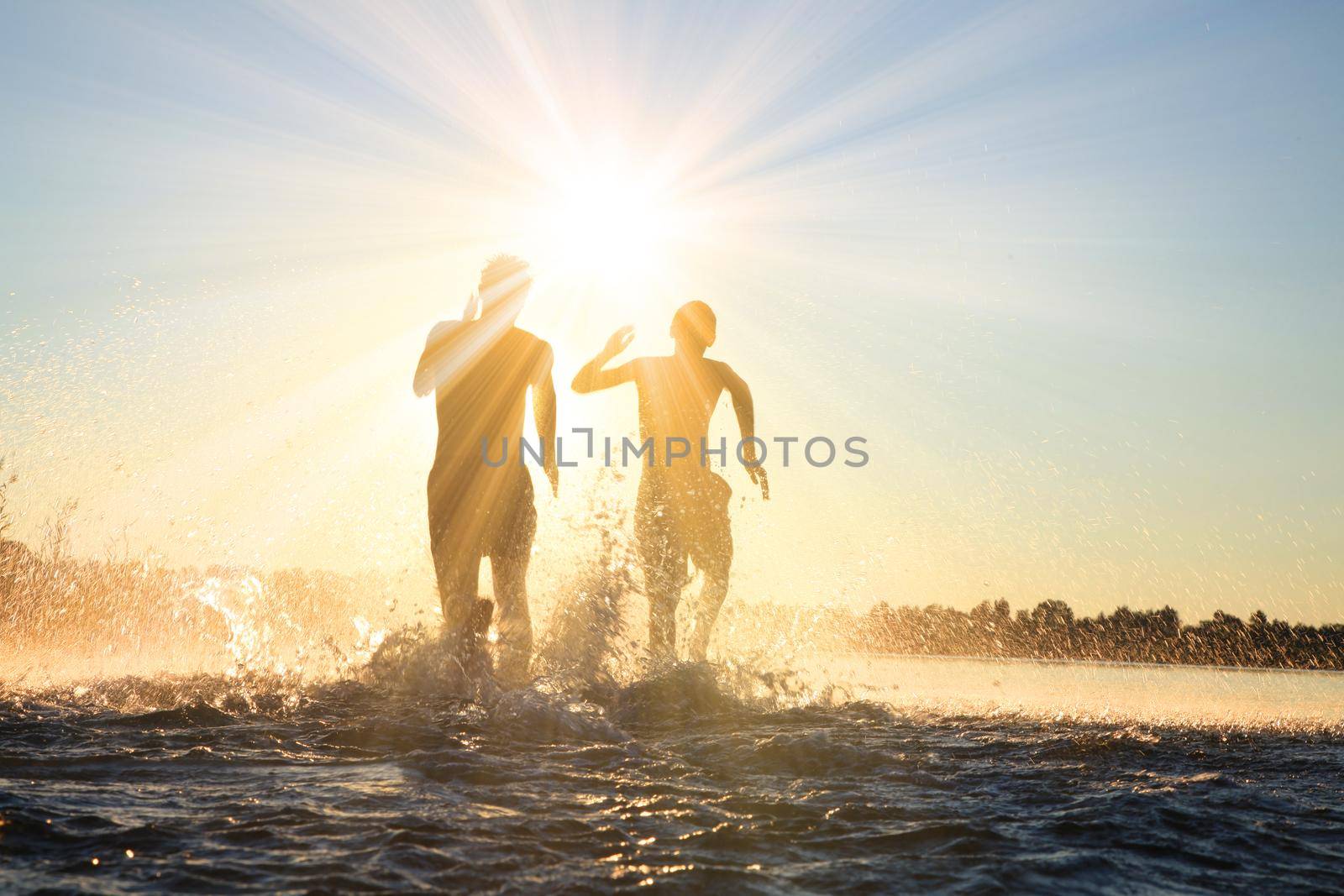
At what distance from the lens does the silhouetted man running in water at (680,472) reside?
8.35m

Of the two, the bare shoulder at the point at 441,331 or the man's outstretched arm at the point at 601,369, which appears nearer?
the bare shoulder at the point at 441,331

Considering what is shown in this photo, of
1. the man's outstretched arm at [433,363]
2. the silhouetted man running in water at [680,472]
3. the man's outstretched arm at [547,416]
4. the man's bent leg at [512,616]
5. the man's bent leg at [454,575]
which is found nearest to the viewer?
the man's bent leg at [512,616]

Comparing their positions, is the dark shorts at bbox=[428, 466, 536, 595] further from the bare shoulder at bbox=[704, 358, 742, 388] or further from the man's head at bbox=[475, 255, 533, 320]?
the bare shoulder at bbox=[704, 358, 742, 388]

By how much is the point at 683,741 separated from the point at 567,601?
10.8 feet

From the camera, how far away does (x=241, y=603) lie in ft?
28.2

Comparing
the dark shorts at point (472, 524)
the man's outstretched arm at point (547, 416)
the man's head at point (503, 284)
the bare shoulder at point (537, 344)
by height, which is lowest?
the dark shorts at point (472, 524)

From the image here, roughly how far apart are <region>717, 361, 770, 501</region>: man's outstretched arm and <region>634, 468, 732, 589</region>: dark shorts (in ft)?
2.04

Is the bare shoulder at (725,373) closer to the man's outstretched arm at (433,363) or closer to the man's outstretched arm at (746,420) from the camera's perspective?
the man's outstretched arm at (746,420)

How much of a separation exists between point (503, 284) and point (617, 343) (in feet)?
4.63

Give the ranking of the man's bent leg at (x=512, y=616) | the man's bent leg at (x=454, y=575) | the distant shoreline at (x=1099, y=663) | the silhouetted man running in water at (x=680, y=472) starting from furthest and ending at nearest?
the distant shoreline at (x=1099, y=663) < the silhouetted man running in water at (x=680, y=472) < the man's bent leg at (x=454, y=575) < the man's bent leg at (x=512, y=616)

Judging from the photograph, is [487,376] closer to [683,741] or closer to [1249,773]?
[683,741]

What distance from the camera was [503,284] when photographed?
25.7 feet

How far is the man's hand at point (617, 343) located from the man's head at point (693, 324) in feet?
1.71

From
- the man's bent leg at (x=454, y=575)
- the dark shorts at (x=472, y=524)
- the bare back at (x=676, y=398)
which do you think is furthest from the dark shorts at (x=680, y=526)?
the man's bent leg at (x=454, y=575)
